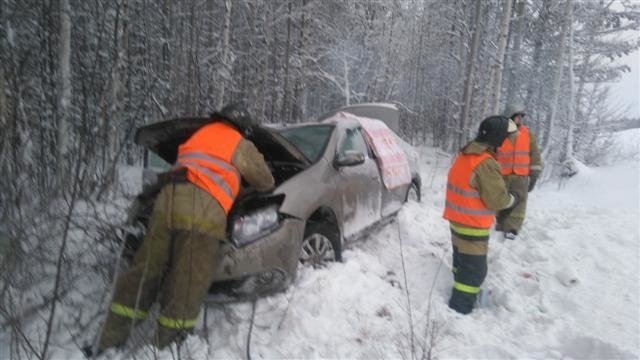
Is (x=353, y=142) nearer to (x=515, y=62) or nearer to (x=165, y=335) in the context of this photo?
(x=165, y=335)

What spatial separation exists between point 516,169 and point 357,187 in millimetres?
2404

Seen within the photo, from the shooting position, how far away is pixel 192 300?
9.80 feet

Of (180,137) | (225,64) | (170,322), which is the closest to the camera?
(170,322)

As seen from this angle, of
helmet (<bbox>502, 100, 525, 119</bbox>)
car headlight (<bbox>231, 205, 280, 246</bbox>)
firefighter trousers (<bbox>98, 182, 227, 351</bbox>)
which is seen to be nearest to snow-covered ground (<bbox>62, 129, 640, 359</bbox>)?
firefighter trousers (<bbox>98, 182, 227, 351</bbox>)

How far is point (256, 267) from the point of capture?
339 cm

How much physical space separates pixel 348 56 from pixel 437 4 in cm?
701

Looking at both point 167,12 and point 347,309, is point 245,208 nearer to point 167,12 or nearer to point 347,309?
point 347,309

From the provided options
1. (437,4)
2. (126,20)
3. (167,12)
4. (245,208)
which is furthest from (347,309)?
(437,4)

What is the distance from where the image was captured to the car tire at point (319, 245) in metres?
4.11

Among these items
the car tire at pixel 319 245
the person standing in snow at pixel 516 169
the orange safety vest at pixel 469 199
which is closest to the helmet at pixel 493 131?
the orange safety vest at pixel 469 199

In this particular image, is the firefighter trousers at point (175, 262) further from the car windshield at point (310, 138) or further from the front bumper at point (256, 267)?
the car windshield at point (310, 138)

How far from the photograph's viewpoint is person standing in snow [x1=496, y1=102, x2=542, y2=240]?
19.2 ft

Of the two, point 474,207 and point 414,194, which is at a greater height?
point 474,207

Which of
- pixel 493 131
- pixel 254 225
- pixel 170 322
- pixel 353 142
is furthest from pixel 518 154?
pixel 170 322
